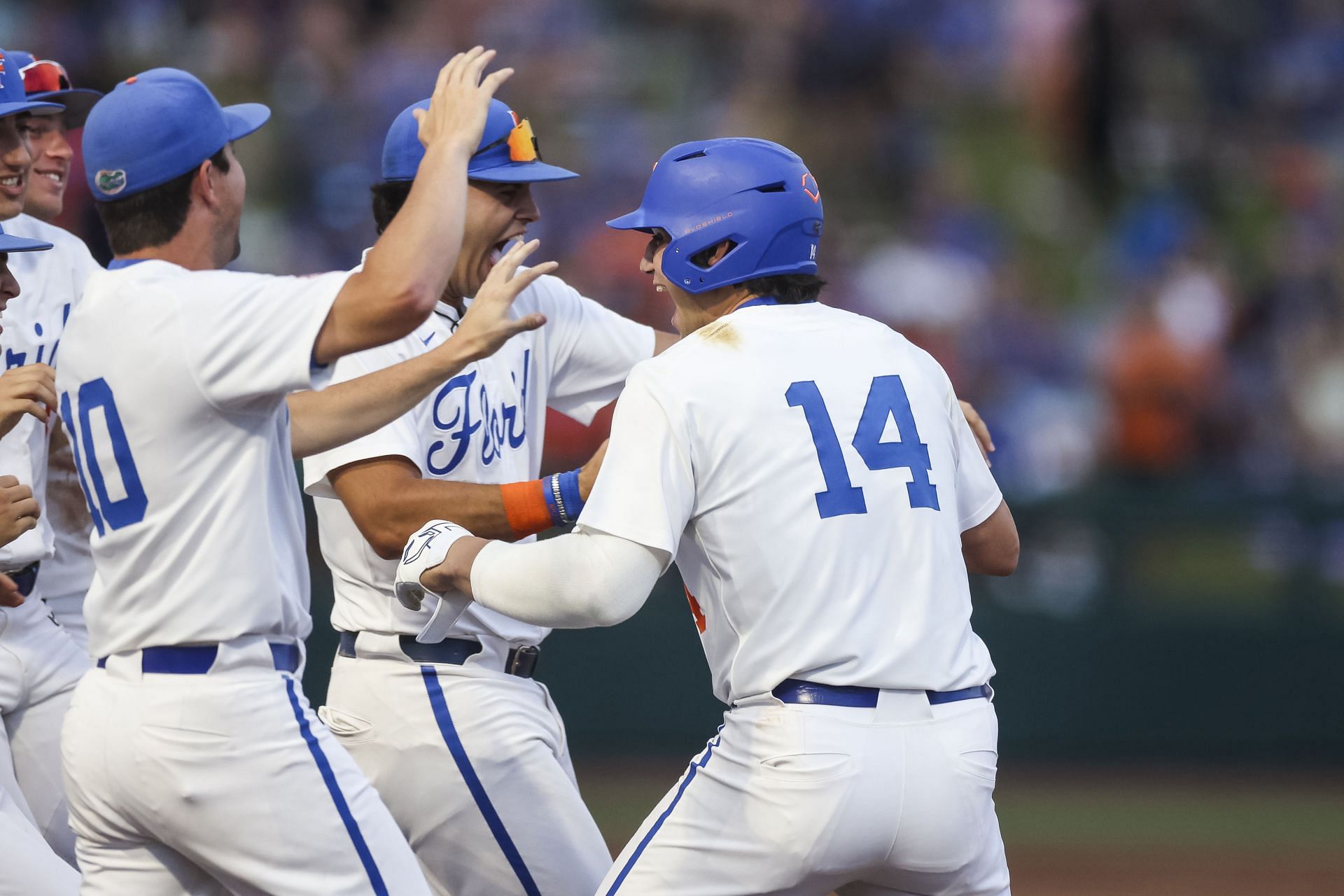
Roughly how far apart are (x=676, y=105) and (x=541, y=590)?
886 centimetres

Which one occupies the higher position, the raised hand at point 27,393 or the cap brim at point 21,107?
the cap brim at point 21,107

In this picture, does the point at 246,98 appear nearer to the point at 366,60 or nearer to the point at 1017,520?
the point at 366,60

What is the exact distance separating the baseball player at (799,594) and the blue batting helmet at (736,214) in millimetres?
179

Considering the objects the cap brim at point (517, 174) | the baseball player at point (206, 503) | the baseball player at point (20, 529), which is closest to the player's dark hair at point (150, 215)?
the baseball player at point (206, 503)

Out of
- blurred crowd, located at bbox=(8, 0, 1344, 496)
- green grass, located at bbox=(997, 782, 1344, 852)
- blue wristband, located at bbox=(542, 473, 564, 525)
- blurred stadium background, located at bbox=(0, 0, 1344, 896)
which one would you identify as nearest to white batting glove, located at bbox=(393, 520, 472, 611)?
blue wristband, located at bbox=(542, 473, 564, 525)

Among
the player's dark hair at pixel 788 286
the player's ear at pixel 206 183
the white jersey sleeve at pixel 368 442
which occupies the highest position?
the player's ear at pixel 206 183

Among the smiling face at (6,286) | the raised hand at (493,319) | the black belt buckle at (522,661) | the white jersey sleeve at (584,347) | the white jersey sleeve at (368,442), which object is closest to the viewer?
the raised hand at (493,319)

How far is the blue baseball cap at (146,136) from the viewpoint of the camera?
3406 millimetres

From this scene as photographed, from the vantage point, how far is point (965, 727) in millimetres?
3361

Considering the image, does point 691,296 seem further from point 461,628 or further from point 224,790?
point 224,790

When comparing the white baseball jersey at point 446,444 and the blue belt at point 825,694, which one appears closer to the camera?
the blue belt at point 825,694

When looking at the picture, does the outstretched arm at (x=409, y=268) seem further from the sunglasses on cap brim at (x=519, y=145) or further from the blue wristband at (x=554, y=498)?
the sunglasses on cap brim at (x=519, y=145)

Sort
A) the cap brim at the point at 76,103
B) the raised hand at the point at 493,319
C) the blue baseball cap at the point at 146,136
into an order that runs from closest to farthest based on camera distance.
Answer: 1. the blue baseball cap at the point at 146,136
2. the raised hand at the point at 493,319
3. the cap brim at the point at 76,103

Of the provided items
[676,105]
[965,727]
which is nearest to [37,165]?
[965,727]
